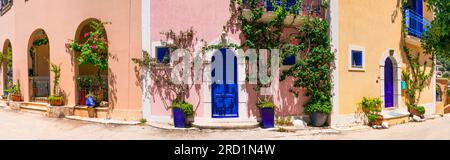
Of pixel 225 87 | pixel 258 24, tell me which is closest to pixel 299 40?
pixel 258 24

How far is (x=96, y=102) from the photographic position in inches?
438

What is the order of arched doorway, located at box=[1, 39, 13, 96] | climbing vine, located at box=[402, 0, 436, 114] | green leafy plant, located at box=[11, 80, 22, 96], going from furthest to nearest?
arched doorway, located at box=[1, 39, 13, 96], green leafy plant, located at box=[11, 80, 22, 96], climbing vine, located at box=[402, 0, 436, 114]

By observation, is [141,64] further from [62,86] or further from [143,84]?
[62,86]

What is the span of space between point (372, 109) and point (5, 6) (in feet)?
64.8

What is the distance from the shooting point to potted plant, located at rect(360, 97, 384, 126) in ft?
33.2

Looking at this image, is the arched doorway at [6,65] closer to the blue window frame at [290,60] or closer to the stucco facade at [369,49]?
the blue window frame at [290,60]

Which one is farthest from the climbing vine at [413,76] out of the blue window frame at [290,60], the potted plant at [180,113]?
the potted plant at [180,113]

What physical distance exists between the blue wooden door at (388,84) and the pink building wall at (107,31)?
984 centimetres

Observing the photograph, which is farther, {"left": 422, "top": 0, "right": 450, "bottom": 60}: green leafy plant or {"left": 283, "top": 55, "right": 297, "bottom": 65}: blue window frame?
{"left": 283, "top": 55, "right": 297, "bottom": 65}: blue window frame

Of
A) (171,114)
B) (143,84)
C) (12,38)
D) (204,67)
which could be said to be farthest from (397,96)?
(12,38)

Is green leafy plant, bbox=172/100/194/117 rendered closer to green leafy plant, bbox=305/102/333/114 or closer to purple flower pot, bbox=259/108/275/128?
purple flower pot, bbox=259/108/275/128

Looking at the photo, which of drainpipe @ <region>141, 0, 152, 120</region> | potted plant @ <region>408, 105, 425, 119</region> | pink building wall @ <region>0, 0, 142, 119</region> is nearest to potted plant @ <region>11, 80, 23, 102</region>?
pink building wall @ <region>0, 0, 142, 119</region>

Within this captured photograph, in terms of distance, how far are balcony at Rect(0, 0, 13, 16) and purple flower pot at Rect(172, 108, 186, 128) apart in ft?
43.7

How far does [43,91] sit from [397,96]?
54.4ft
